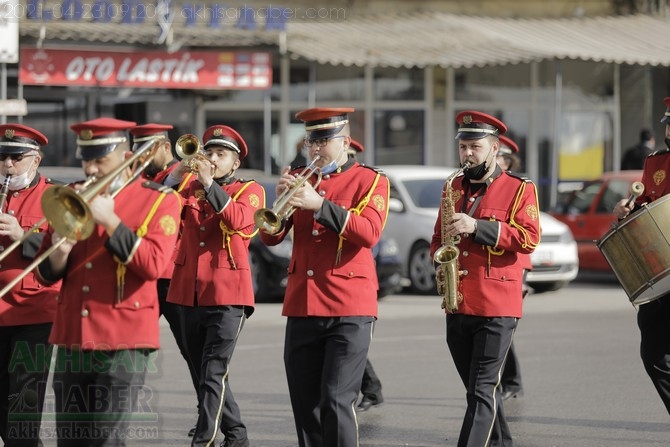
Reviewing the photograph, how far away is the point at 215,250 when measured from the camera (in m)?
8.22

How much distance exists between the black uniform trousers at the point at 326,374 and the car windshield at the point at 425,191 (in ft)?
36.3

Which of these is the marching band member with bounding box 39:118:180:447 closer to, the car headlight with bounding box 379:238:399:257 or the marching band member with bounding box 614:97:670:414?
the marching band member with bounding box 614:97:670:414

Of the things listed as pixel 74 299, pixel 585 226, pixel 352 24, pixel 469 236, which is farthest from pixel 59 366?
pixel 352 24

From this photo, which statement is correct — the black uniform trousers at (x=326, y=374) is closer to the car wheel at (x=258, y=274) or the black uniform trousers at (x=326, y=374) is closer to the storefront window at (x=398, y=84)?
the car wheel at (x=258, y=274)

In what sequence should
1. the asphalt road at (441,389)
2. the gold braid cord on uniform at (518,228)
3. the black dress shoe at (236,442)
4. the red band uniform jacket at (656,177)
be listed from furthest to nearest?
the asphalt road at (441,389) → the black dress shoe at (236,442) → the red band uniform jacket at (656,177) → the gold braid cord on uniform at (518,228)

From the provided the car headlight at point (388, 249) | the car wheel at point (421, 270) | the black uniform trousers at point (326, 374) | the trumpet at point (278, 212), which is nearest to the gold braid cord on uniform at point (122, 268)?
the trumpet at point (278, 212)

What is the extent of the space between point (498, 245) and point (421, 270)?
10.5 meters

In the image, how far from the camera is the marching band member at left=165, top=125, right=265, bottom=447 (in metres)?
7.94

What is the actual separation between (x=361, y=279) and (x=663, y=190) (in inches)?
77.8

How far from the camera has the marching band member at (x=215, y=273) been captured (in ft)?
26.0

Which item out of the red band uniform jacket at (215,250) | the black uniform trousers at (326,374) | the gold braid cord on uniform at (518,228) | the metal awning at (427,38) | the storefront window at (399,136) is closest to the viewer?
the black uniform trousers at (326,374)

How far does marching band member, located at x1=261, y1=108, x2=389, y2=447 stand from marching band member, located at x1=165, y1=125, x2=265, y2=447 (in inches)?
37.1

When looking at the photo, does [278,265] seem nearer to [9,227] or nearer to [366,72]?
[9,227]

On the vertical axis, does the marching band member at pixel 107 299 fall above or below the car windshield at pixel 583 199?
above
